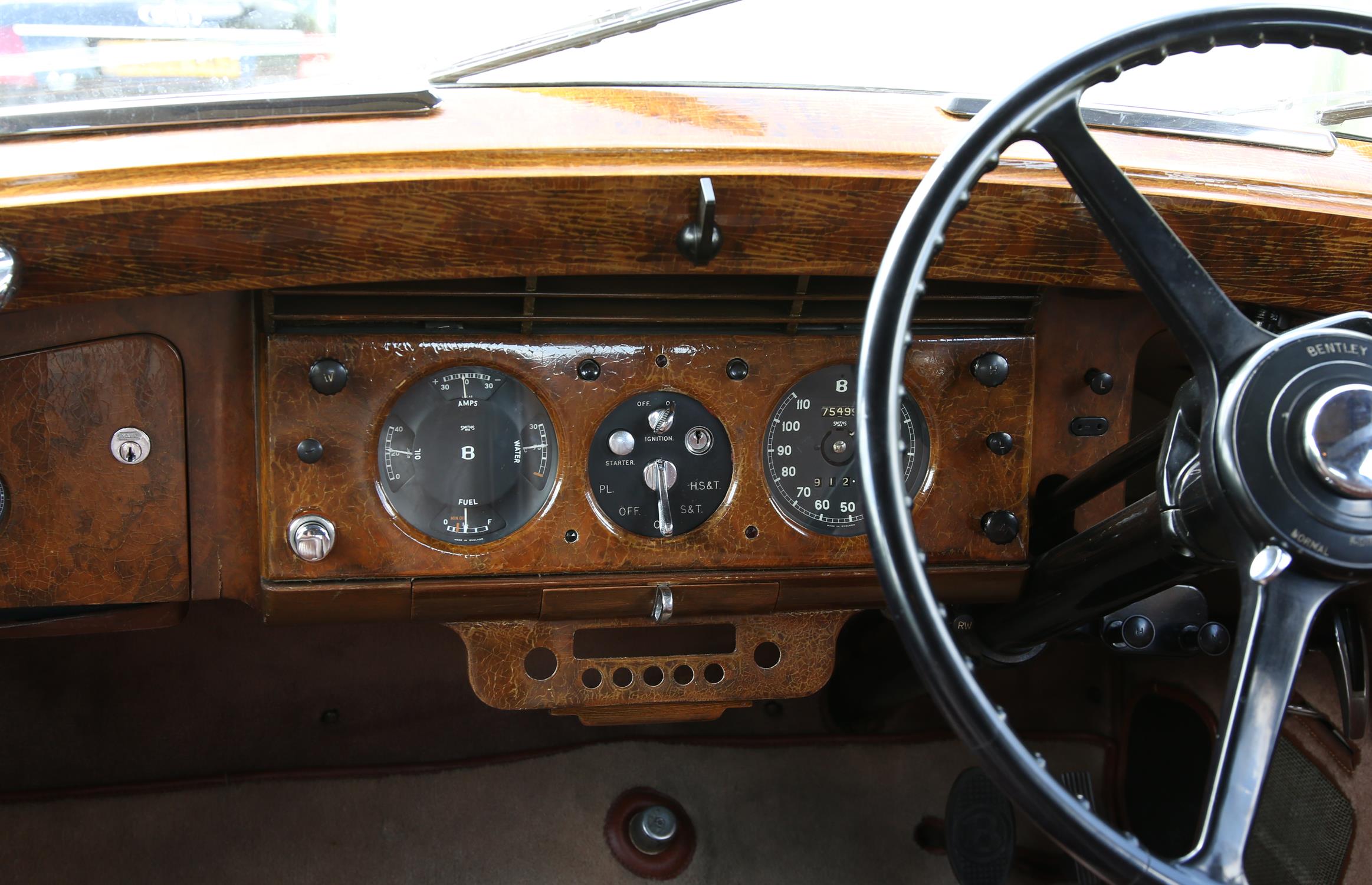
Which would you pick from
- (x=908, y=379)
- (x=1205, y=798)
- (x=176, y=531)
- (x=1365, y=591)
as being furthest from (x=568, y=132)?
(x=1365, y=591)

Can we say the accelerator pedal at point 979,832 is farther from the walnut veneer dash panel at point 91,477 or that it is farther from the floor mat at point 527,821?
the walnut veneer dash panel at point 91,477

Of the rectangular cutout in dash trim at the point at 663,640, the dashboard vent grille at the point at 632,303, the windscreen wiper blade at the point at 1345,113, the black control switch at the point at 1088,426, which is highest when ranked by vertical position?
the windscreen wiper blade at the point at 1345,113

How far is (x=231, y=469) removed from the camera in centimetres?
163

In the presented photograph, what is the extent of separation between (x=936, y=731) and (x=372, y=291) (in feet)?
5.64

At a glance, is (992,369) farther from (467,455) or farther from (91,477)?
(91,477)

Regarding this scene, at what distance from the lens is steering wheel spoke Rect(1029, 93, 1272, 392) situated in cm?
114

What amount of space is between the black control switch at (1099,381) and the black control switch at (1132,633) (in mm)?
382

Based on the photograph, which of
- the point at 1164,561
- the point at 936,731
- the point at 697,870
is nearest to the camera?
the point at 1164,561

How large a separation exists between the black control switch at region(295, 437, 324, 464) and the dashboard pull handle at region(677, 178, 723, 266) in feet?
1.90

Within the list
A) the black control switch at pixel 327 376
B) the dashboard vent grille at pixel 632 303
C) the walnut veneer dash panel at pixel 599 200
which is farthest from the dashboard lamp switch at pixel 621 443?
the black control switch at pixel 327 376

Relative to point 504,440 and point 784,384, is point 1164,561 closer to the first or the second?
point 784,384

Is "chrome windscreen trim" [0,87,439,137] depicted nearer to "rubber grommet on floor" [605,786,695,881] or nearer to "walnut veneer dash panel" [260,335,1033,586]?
"walnut veneer dash panel" [260,335,1033,586]

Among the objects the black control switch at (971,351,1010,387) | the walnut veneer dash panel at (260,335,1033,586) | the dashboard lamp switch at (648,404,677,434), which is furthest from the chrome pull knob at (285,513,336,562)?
the black control switch at (971,351,1010,387)

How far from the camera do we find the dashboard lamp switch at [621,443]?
1.67 meters
